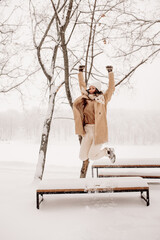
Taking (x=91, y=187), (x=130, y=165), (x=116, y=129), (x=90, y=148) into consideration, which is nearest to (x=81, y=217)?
(x=91, y=187)

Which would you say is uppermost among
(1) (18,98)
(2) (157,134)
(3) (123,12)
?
(3) (123,12)

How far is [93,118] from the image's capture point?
166 inches

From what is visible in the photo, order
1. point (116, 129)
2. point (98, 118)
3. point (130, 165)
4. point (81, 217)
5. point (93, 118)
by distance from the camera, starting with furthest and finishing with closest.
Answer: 1. point (116, 129)
2. point (130, 165)
3. point (93, 118)
4. point (98, 118)
5. point (81, 217)

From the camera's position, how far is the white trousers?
415 centimetres

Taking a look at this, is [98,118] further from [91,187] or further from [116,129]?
[116,129]

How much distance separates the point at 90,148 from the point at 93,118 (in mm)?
583

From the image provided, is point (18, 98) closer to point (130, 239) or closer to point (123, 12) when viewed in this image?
point (123, 12)

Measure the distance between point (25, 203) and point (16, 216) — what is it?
0.72 meters

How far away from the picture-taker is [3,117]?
170ft

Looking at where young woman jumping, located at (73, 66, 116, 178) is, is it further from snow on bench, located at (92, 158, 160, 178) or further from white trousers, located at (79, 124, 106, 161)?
snow on bench, located at (92, 158, 160, 178)

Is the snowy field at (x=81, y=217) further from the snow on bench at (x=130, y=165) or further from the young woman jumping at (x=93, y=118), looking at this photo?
the young woman jumping at (x=93, y=118)

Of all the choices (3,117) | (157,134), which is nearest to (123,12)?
(157,134)

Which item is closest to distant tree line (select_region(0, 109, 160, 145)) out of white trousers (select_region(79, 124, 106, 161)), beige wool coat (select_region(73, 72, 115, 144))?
white trousers (select_region(79, 124, 106, 161))

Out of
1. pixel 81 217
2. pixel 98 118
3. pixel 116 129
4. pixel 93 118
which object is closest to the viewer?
pixel 81 217
